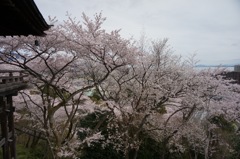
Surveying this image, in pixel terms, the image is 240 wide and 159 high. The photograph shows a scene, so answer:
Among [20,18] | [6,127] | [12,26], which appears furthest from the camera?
[6,127]

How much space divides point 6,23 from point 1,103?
190cm

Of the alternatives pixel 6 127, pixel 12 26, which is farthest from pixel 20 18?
pixel 6 127

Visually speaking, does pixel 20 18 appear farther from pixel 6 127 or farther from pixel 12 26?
pixel 6 127

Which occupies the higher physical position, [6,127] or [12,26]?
[12,26]

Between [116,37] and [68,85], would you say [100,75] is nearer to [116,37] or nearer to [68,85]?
[68,85]

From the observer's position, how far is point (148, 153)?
1425cm

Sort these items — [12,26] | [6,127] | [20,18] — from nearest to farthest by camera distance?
[20,18] < [12,26] < [6,127]

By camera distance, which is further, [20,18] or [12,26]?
[12,26]

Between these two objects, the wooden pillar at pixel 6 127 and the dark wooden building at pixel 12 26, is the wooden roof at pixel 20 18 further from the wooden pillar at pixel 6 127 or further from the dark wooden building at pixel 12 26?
the wooden pillar at pixel 6 127

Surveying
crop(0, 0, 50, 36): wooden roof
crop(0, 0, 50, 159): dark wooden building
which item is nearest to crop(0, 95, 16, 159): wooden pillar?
crop(0, 0, 50, 159): dark wooden building

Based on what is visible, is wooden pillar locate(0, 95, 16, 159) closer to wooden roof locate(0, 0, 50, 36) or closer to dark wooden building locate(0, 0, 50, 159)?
dark wooden building locate(0, 0, 50, 159)

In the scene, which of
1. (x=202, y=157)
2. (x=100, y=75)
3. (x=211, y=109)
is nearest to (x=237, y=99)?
(x=211, y=109)

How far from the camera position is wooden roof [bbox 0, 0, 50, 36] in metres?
3.20

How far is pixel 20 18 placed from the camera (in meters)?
3.66
